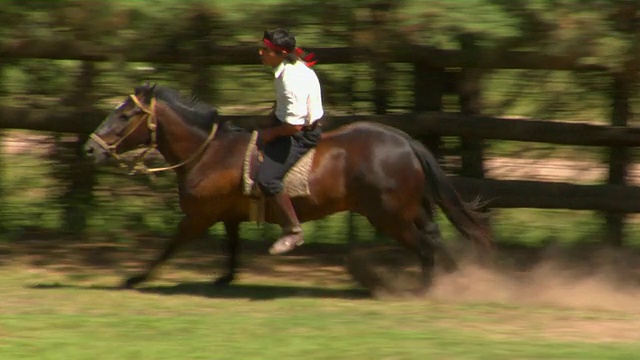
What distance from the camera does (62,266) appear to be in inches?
444

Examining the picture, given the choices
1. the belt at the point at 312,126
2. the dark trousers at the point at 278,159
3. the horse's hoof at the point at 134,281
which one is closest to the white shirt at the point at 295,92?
the belt at the point at 312,126

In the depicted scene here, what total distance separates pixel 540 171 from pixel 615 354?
4528mm

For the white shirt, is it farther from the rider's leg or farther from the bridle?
the bridle

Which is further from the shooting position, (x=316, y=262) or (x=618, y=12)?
(x=316, y=262)

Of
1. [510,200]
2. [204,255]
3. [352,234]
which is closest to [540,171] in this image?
[510,200]

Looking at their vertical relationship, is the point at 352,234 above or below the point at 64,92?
below

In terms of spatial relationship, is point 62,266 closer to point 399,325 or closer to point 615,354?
point 399,325

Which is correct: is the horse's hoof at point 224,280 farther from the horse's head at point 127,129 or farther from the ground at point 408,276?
the horse's head at point 127,129

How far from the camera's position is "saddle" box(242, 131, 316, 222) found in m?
9.54

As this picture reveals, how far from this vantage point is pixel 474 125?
11398 mm

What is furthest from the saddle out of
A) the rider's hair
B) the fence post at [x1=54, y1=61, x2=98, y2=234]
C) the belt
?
the fence post at [x1=54, y1=61, x2=98, y2=234]

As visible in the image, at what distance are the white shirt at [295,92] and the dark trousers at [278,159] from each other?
21 centimetres

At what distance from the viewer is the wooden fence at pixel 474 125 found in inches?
443

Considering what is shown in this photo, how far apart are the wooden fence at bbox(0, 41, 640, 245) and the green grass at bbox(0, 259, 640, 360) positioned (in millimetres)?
2070
